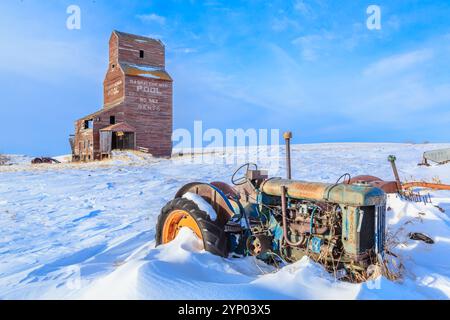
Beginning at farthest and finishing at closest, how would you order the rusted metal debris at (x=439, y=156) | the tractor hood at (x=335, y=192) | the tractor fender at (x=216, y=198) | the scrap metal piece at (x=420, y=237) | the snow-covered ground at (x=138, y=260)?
the rusted metal debris at (x=439, y=156) → the scrap metal piece at (x=420, y=237) → the tractor fender at (x=216, y=198) → the tractor hood at (x=335, y=192) → the snow-covered ground at (x=138, y=260)

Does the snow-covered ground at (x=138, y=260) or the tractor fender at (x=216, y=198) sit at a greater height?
the tractor fender at (x=216, y=198)

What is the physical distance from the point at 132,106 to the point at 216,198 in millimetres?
22785

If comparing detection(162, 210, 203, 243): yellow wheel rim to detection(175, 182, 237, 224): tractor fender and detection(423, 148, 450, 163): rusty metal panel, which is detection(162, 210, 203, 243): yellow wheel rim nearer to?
detection(175, 182, 237, 224): tractor fender

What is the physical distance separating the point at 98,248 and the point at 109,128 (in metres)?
20.6

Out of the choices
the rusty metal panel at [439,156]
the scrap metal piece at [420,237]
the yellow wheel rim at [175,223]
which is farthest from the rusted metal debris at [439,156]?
the yellow wheel rim at [175,223]

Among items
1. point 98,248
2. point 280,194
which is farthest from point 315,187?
point 98,248

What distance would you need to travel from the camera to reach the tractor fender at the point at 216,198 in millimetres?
4238

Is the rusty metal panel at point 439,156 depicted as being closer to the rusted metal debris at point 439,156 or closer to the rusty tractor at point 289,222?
the rusted metal debris at point 439,156

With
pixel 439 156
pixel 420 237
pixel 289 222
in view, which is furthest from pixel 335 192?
pixel 439 156

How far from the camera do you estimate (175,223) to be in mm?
4520

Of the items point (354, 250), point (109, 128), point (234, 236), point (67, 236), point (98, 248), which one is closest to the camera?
point (354, 250)

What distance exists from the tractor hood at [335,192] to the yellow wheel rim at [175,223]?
3.66 feet

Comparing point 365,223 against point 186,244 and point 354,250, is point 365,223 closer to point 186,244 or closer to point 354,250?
point 354,250
